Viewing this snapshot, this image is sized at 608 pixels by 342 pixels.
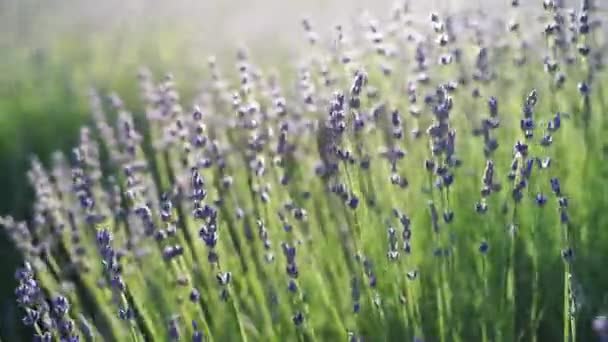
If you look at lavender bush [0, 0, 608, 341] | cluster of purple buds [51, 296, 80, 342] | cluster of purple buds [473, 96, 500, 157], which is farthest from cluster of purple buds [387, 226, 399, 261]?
cluster of purple buds [51, 296, 80, 342]

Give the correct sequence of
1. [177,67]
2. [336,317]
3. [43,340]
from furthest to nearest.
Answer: [177,67] < [336,317] < [43,340]

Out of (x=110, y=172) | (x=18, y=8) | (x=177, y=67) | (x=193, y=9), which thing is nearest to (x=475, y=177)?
(x=110, y=172)

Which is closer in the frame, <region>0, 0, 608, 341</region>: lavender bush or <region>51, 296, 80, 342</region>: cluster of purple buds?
<region>51, 296, 80, 342</region>: cluster of purple buds

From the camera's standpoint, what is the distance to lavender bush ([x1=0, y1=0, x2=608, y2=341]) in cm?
216

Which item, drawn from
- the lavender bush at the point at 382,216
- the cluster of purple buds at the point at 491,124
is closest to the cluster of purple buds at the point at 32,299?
the lavender bush at the point at 382,216

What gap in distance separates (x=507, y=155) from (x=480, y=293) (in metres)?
0.62

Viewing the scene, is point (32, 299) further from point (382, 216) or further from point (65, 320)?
point (382, 216)

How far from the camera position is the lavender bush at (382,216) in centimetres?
216

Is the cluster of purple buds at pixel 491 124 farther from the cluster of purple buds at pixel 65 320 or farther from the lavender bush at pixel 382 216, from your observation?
the cluster of purple buds at pixel 65 320

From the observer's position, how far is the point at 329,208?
9.69 feet

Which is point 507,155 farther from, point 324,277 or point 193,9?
point 193,9

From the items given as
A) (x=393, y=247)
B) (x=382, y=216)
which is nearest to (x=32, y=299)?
(x=393, y=247)

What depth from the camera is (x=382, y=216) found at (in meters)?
2.57

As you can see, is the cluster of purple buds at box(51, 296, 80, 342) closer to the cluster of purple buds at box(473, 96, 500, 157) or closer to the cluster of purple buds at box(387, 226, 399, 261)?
the cluster of purple buds at box(387, 226, 399, 261)
